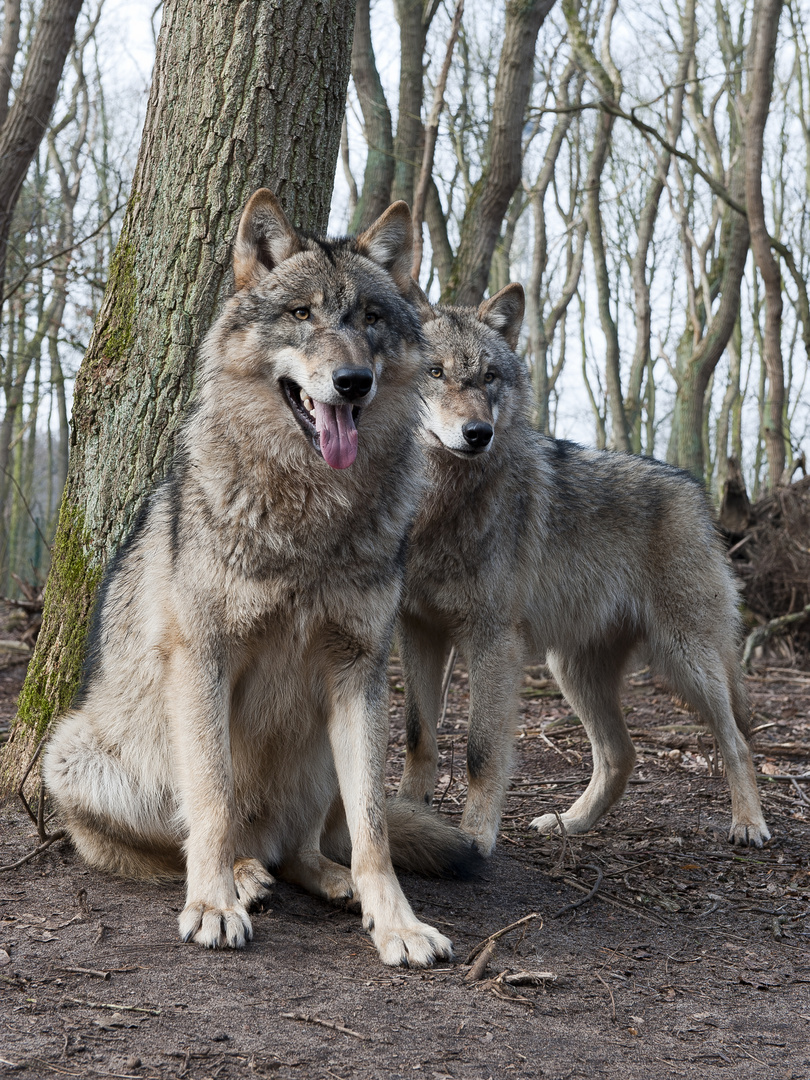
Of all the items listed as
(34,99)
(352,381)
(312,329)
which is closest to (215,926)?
(352,381)

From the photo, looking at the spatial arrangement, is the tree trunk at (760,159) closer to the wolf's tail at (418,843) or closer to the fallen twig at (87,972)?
the wolf's tail at (418,843)

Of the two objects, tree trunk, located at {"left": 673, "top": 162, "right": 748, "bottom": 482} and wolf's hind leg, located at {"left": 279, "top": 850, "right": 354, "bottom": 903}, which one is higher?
tree trunk, located at {"left": 673, "top": 162, "right": 748, "bottom": 482}

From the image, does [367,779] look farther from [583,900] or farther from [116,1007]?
[583,900]

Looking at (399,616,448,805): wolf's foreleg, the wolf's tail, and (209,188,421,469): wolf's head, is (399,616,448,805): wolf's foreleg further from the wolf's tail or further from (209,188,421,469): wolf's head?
(209,188,421,469): wolf's head

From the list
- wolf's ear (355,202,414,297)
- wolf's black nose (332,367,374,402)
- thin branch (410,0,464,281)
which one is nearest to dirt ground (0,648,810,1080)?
wolf's black nose (332,367,374,402)

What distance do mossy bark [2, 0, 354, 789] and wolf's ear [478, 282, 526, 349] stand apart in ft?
4.51

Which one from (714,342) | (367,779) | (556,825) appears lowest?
(556,825)

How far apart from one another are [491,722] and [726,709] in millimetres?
1546

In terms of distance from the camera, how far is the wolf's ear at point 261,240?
330 centimetres

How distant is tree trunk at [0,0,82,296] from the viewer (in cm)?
783

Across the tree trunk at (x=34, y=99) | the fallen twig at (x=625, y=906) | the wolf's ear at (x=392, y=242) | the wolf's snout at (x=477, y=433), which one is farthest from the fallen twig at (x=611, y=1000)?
the tree trunk at (x=34, y=99)

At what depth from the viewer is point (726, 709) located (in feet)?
17.3

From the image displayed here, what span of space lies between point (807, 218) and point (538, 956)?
1096 inches

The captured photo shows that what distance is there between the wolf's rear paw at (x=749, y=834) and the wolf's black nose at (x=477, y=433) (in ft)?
8.07
